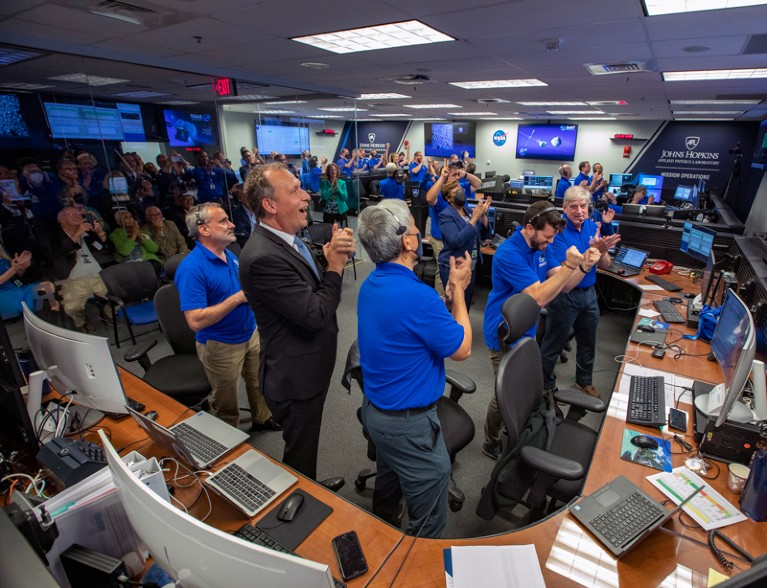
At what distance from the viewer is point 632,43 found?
3098 mm

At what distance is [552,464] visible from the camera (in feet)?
5.25

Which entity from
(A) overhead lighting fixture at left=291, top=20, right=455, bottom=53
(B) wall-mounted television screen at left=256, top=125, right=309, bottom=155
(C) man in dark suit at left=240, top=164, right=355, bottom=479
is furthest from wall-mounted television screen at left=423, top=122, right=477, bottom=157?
(C) man in dark suit at left=240, top=164, right=355, bottom=479

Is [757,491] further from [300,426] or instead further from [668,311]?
[668,311]

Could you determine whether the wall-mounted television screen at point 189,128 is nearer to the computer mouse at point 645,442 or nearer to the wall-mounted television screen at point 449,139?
the computer mouse at point 645,442

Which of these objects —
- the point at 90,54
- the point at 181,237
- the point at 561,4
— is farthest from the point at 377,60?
the point at 181,237

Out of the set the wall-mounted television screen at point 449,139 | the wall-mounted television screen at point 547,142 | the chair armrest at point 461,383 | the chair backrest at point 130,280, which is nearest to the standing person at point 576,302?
the chair armrest at point 461,383

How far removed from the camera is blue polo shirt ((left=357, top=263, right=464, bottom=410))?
1.44 m

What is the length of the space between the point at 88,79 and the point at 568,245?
17.6ft

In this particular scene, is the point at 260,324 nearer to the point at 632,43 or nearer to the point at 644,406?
the point at 644,406

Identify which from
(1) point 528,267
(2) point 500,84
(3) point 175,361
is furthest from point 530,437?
(2) point 500,84

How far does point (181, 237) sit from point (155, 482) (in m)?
4.87

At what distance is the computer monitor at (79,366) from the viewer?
1.56m

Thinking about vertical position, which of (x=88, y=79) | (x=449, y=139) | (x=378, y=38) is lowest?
(x=449, y=139)

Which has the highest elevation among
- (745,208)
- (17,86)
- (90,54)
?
(90,54)
